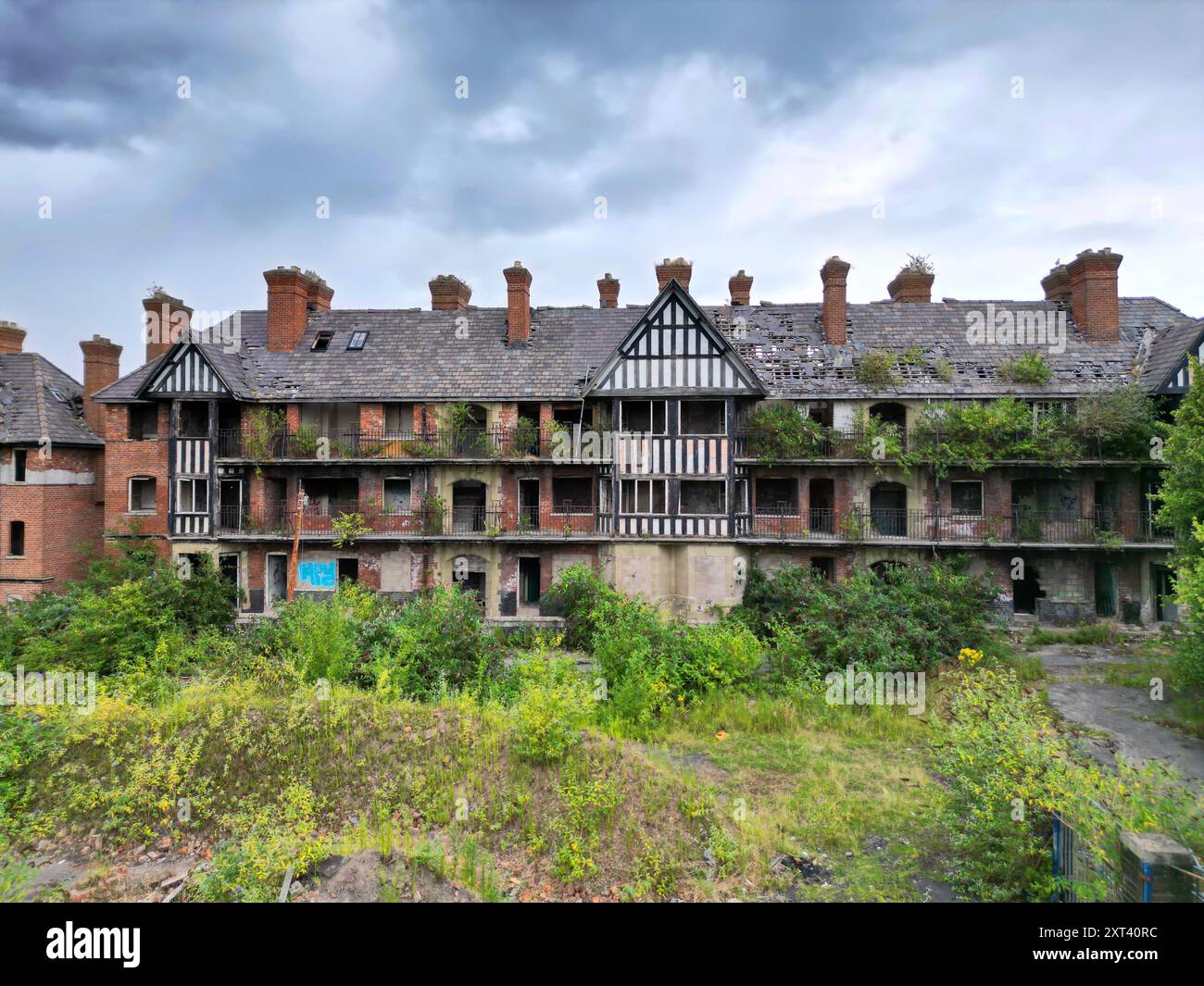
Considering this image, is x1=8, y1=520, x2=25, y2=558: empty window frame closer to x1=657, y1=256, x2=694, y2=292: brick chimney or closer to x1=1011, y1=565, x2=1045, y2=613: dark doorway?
x1=657, y1=256, x2=694, y2=292: brick chimney

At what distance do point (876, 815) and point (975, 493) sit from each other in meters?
16.5

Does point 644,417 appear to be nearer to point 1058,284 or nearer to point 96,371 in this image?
point 1058,284

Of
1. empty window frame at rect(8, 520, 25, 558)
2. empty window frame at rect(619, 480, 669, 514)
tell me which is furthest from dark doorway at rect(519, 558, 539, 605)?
empty window frame at rect(8, 520, 25, 558)

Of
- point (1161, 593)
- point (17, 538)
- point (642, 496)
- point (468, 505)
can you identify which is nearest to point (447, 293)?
point (468, 505)

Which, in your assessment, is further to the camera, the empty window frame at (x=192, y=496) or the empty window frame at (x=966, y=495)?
the empty window frame at (x=192, y=496)

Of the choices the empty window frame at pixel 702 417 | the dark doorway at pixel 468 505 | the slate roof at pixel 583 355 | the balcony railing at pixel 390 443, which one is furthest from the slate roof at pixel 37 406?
the empty window frame at pixel 702 417

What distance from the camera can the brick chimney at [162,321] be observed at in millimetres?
25453

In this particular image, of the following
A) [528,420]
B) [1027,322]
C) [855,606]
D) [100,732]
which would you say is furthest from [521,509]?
[1027,322]

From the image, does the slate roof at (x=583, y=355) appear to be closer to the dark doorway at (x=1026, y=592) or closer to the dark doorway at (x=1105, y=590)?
the dark doorway at (x=1105, y=590)

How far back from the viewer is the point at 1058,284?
2570 centimetres

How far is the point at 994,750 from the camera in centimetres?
842

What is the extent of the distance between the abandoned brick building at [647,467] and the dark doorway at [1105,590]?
0.25ft

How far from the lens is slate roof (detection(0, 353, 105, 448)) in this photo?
25188mm
